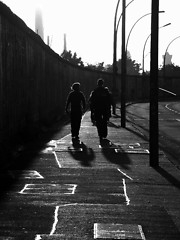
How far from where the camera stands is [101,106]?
72.8 feet

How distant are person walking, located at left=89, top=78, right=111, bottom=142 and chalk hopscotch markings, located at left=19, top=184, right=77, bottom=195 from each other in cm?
1037

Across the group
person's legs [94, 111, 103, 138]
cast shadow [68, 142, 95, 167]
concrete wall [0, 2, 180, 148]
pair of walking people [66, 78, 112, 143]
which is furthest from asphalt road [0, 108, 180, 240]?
pair of walking people [66, 78, 112, 143]

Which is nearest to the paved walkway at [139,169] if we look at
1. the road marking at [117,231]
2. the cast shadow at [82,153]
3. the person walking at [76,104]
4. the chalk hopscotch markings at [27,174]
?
the cast shadow at [82,153]

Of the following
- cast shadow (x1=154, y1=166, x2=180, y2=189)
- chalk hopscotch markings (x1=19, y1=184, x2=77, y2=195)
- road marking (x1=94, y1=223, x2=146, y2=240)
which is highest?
road marking (x1=94, y1=223, x2=146, y2=240)

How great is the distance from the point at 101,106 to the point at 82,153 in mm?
4737

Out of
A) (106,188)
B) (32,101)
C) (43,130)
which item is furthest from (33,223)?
(43,130)

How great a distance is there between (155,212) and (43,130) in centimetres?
1674

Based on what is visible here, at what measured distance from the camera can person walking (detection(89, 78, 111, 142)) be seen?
2214 centimetres

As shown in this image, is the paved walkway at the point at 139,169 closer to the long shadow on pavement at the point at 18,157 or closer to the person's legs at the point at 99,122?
the person's legs at the point at 99,122

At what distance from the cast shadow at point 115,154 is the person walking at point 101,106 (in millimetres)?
1103

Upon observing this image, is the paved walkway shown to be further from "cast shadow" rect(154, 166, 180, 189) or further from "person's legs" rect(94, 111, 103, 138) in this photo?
"person's legs" rect(94, 111, 103, 138)

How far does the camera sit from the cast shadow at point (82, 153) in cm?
1570

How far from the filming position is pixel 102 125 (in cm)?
2205

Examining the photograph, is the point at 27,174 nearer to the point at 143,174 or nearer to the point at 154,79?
the point at 143,174
